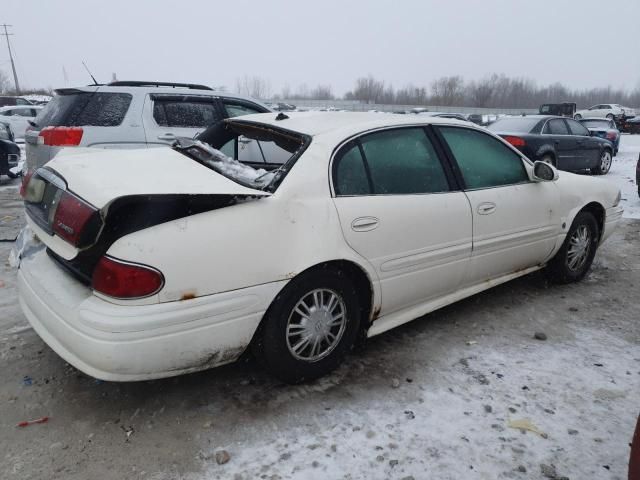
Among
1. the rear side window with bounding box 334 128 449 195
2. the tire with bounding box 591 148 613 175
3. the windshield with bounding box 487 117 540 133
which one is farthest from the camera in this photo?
the tire with bounding box 591 148 613 175

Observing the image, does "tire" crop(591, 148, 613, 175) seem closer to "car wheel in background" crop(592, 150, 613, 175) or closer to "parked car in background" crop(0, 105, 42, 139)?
"car wheel in background" crop(592, 150, 613, 175)

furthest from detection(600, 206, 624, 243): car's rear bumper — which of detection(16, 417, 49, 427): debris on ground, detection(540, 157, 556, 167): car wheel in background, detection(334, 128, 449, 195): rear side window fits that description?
detection(540, 157, 556, 167): car wheel in background

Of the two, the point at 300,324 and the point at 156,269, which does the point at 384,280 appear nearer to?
the point at 300,324

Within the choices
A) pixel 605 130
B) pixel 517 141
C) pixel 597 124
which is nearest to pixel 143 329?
pixel 517 141

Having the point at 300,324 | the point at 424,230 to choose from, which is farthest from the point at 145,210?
the point at 424,230

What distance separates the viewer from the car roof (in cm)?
300

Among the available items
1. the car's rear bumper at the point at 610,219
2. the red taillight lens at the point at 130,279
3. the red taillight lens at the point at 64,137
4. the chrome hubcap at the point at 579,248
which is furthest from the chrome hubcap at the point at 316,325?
the red taillight lens at the point at 64,137

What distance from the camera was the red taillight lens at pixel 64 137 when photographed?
533 cm

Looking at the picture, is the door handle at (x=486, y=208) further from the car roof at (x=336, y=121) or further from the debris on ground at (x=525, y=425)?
the debris on ground at (x=525, y=425)

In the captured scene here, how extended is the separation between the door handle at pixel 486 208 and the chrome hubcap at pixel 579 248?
1.20 m

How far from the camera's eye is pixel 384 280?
9.70ft

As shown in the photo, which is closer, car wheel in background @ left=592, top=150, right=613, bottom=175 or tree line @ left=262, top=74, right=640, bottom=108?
car wheel in background @ left=592, top=150, right=613, bottom=175

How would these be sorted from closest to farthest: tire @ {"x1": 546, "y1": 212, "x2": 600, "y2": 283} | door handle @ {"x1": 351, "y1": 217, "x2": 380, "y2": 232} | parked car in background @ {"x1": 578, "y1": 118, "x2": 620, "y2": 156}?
door handle @ {"x1": 351, "y1": 217, "x2": 380, "y2": 232}
tire @ {"x1": 546, "y1": 212, "x2": 600, "y2": 283}
parked car in background @ {"x1": 578, "y1": 118, "x2": 620, "y2": 156}

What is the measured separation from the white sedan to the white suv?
2.33 m
